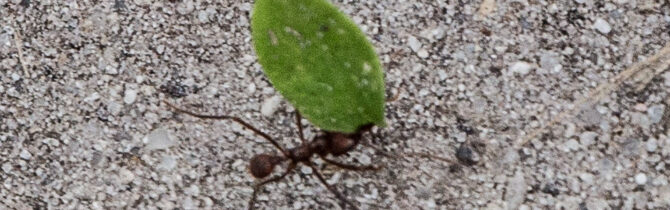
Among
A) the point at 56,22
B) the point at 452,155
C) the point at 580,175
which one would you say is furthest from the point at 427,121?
the point at 56,22

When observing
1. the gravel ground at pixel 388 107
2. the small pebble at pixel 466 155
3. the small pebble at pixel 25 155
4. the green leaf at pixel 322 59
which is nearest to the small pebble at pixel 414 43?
the gravel ground at pixel 388 107

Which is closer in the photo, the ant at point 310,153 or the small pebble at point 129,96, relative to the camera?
the ant at point 310,153

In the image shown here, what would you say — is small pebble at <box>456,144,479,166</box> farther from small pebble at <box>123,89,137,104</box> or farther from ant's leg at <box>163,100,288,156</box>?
small pebble at <box>123,89,137,104</box>

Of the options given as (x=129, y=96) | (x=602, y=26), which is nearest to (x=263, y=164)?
(x=129, y=96)

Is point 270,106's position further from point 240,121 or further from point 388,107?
point 388,107

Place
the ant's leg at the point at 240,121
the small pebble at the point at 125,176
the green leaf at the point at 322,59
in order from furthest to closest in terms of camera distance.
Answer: the small pebble at the point at 125,176 → the ant's leg at the point at 240,121 → the green leaf at the point at 322,59

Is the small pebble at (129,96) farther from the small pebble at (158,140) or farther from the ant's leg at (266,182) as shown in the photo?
the ant's leg at (266,182)
